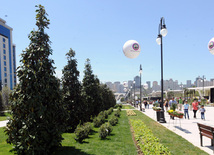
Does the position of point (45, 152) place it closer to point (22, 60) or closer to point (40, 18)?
point (22, 60)

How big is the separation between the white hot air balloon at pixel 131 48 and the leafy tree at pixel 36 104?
15.5ft

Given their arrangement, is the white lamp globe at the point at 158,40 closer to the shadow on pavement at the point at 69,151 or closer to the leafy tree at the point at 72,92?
the leafy tree at the point at 72,92

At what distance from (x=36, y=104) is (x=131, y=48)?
615 centimetres

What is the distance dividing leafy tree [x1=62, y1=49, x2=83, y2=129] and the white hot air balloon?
145 inches

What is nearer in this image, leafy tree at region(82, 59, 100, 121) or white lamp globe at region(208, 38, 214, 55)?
white lamp globe at region(208, 38, 214, 55)

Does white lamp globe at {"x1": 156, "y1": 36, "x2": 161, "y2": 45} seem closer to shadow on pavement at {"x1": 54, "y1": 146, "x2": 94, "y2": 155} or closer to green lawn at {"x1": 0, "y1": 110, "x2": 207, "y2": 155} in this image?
green lawn at {"x1": 0, "y1": 110, "x2": 207, "y2": 155}

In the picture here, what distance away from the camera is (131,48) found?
9.92m

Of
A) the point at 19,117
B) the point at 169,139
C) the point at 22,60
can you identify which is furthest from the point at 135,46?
the point at 19,117

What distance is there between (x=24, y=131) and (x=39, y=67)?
2.33 meters

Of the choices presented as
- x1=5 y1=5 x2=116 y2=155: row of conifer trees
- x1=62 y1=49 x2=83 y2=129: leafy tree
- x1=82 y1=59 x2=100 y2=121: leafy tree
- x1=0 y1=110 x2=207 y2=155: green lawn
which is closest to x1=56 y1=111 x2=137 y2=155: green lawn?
x1=0 y1=110 x2=207 y2=155: green lawn

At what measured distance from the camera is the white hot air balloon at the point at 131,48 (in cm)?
995

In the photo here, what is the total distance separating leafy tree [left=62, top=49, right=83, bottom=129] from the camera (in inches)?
425

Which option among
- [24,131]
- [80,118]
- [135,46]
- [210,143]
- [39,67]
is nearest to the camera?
[24,131]

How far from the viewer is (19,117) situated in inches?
239
